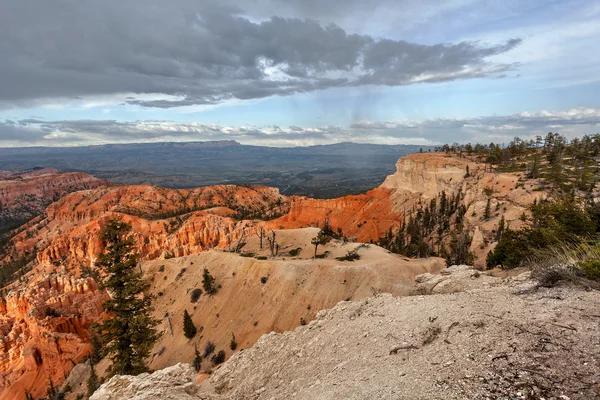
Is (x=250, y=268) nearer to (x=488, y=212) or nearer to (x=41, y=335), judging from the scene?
(x=41, y=335)

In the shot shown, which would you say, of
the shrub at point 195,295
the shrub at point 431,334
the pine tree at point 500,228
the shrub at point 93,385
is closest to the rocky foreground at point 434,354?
the shrub at point 431,334

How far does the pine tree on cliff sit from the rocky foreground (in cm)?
563

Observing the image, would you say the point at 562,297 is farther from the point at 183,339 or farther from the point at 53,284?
the point at 53,284

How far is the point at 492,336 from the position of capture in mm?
7738

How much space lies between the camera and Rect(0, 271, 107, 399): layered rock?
37188mm

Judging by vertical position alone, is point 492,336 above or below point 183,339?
above

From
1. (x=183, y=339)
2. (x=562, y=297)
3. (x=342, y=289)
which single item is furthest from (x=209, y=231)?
(x=562, y=297)

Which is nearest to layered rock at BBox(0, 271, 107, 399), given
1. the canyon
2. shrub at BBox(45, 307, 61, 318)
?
shrub at BBox(45, 307, 61, 318)

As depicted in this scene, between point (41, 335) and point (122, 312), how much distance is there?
34474 mm

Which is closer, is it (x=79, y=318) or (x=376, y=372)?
(x=376, y=372)

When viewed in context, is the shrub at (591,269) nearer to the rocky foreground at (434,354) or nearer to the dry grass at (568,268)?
the dry grass at (568,268)

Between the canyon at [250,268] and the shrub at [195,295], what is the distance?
967 mm

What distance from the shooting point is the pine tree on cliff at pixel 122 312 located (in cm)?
1630

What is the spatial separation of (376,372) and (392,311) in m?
4.83
